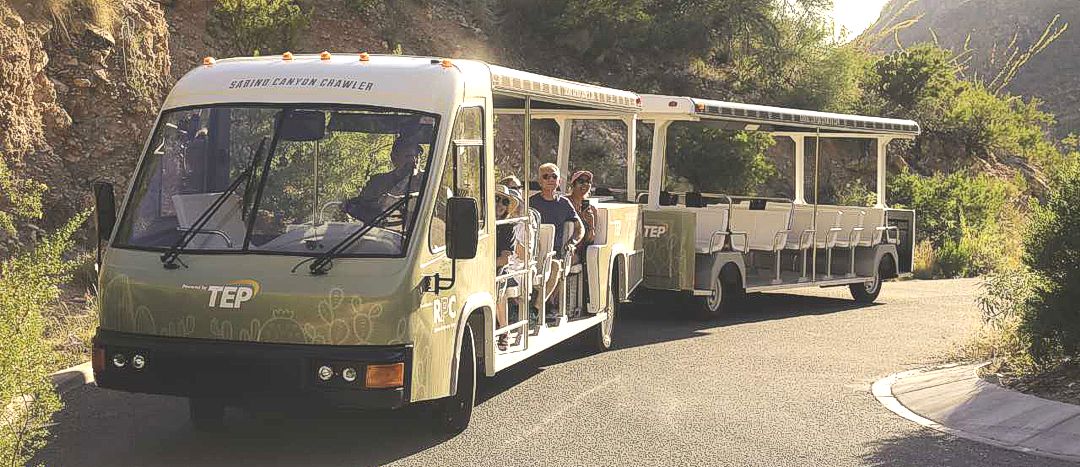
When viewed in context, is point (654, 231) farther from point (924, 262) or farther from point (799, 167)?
point (924, 262)

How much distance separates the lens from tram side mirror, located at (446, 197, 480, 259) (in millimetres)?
8711

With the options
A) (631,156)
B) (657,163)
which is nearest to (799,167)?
(657,163)

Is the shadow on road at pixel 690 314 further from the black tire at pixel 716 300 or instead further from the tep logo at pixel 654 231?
the tep logo at pixel 654 231

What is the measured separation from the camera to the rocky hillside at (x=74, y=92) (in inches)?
663

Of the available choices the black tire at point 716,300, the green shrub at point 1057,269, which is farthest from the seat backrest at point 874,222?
the green shrub at point 1057,269

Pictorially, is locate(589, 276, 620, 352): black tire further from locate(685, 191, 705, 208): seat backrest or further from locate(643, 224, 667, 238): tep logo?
locate(685, 191, 705, 208): seat backrest

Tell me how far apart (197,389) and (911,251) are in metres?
14.8

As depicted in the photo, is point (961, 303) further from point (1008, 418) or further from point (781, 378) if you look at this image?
point (1008, 418)

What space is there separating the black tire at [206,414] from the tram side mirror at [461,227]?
1978 mm

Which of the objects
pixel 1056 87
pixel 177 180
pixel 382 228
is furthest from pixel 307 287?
pixel 1056 87

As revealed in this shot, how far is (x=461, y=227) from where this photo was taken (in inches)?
346

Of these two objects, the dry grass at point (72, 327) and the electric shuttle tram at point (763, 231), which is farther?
the electric shuttle tram at point (763, 231)

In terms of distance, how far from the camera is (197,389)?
8367mm

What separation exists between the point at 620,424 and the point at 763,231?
881 cm
